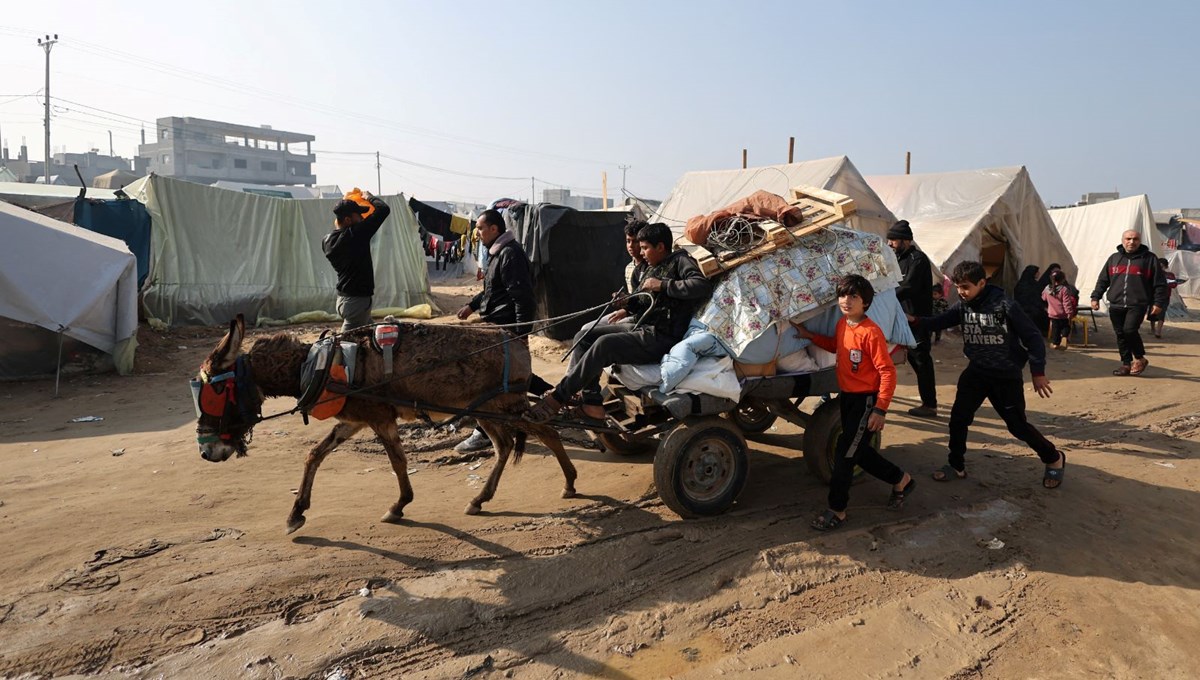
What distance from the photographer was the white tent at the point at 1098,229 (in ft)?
61.9

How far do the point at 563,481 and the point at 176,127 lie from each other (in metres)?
71.7

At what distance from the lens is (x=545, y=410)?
495 centimetres

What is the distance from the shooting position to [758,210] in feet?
17.7

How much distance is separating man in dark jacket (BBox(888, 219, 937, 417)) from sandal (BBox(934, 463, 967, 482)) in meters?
2.10

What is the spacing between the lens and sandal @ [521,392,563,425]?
4.94 metres

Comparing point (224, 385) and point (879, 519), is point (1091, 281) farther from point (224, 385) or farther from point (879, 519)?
point (224, 385)

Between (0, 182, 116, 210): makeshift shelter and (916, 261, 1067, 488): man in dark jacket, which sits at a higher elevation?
(0, 182, 116, 210): makeshift shelter

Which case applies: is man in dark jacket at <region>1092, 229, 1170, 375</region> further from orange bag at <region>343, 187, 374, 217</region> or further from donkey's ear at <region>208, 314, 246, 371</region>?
donkey's ear at <region>208, 314, 246, 371</region>

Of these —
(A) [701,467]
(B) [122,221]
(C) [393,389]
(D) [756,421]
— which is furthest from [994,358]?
(B) [122,221]

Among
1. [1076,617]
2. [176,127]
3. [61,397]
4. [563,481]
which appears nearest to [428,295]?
[61,397]

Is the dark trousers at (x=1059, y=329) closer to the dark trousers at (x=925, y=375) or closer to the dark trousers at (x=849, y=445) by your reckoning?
the dark trousers at (x=925, y=375)

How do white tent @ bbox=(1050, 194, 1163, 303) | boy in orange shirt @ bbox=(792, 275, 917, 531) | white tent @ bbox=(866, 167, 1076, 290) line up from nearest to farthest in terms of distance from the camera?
boy in orange shirt @ bbox=(792, 275, 917, 531) → white tent @ bbox=(866, 167, 1076, 290) → white tent @ bbox=(1050, 194, 1163, 303)

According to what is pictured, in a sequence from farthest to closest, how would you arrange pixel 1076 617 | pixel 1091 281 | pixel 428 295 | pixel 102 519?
pixel 1091 281
pixel 428 295
pixel 102 519
pixel 1076 617

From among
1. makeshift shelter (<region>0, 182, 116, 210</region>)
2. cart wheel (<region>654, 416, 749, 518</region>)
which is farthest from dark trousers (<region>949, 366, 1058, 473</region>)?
makeshift shelter (<region>0, 182, 116, 210</region>)
